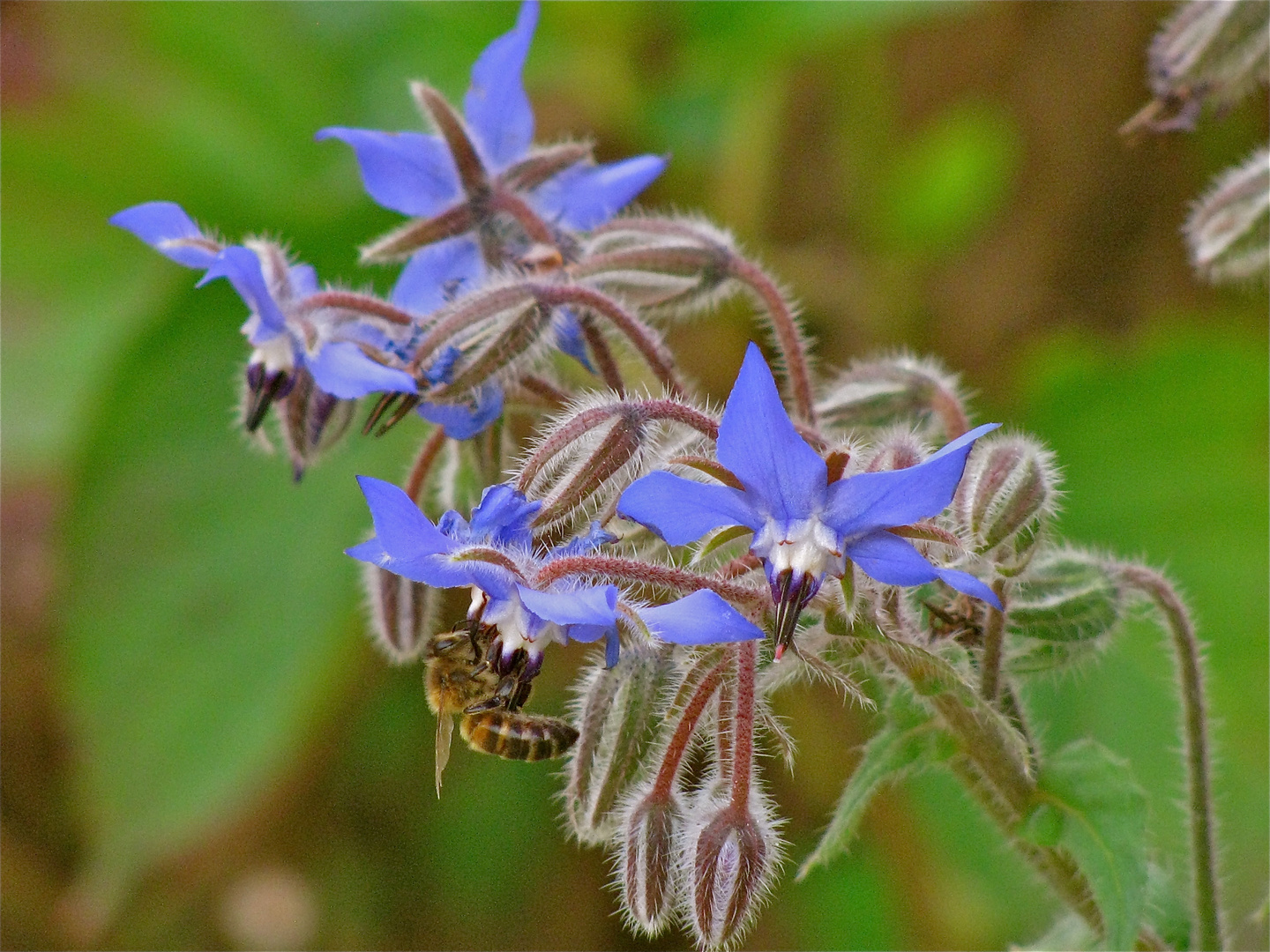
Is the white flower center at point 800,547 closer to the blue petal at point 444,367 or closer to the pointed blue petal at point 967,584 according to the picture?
the pointed blue petal at point 967,584

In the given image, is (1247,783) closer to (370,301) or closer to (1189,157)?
(1189,157)

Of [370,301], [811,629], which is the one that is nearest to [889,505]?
[811,629]

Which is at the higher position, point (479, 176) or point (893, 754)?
point (479, 176)

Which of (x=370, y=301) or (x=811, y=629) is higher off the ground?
(x=370, y=301)

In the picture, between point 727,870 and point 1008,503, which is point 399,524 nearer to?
point 727,870

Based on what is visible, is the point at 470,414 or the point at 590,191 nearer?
the point at 470,414

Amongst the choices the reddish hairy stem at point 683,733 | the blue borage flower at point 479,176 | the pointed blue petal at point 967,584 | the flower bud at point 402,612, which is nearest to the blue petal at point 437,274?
the blue borage flower at point 479,176

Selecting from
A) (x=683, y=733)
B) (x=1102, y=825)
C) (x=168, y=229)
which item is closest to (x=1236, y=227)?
(x=1102, y=825)
